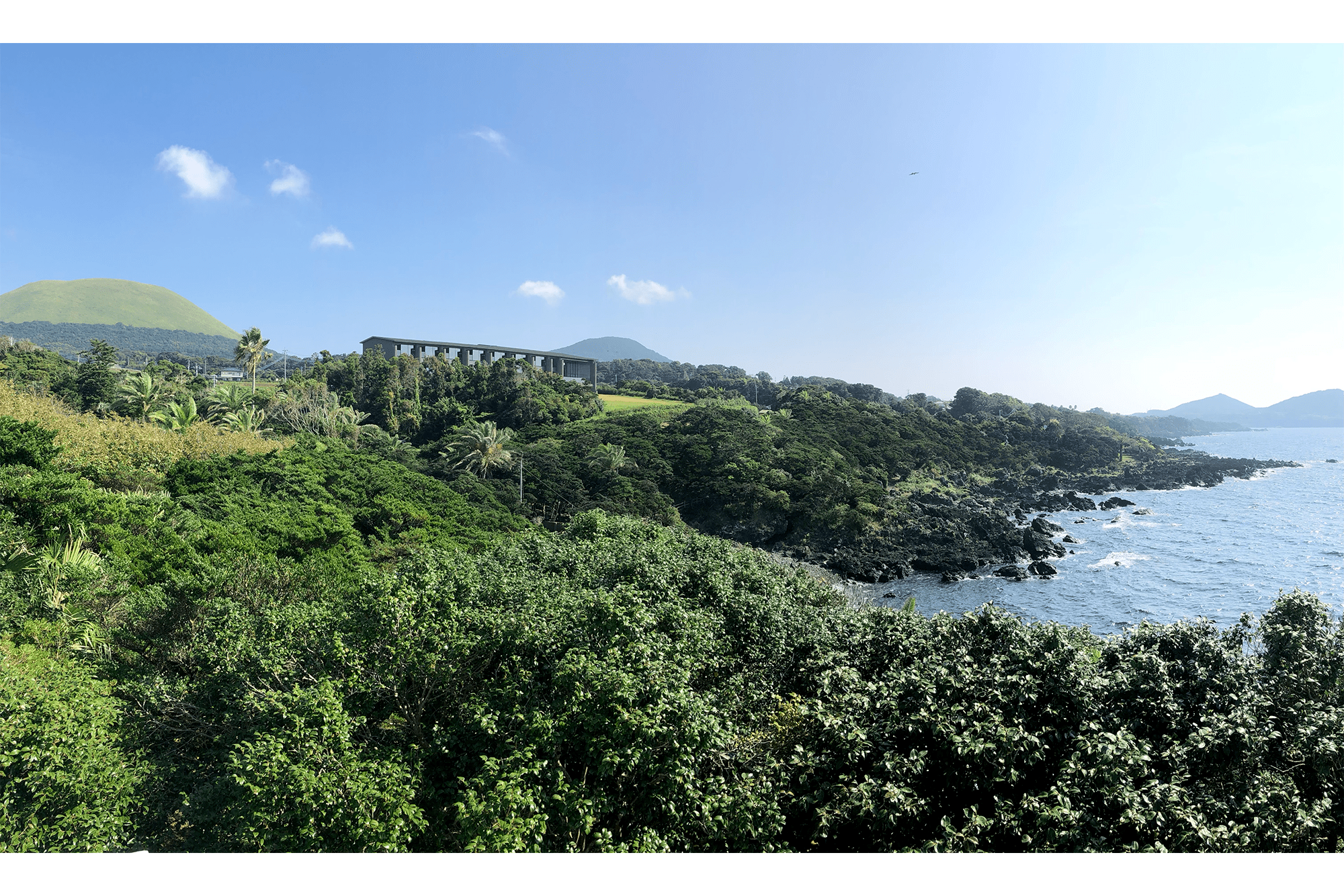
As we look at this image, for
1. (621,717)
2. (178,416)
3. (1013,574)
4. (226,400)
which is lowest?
(1013,574)

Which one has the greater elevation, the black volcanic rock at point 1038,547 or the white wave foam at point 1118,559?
the black volcanic rock at point 1038,547

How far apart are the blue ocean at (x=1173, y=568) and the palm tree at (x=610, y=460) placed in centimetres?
2211

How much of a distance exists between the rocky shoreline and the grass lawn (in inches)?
1322

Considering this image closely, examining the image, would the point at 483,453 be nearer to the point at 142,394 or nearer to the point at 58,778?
the point at 142,394

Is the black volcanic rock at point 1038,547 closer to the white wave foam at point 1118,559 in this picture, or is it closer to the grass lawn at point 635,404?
the white wave foam at point 1118,559

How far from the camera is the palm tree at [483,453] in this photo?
4603 centimetres

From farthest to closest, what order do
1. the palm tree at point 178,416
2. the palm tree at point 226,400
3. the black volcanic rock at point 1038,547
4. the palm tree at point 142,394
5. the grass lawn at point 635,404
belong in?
the grass lawn at point 635,404
the black volcanic rock at point 1038,547
the palm tree at point 226,400
the palm tree at point 142,394
the palm tree at point 178,416

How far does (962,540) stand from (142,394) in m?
57.2

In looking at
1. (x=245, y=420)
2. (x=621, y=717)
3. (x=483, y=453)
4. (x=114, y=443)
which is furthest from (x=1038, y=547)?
(x=245, y=420)

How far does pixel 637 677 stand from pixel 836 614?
6371 millimetres

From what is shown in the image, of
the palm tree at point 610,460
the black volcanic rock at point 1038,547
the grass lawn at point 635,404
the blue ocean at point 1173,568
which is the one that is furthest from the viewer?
the grass lawn at point 635,404

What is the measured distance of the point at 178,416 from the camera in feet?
116

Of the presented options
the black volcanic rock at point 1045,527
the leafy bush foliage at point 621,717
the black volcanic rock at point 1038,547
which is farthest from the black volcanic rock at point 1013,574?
the leafy bush foliage at point 621,717

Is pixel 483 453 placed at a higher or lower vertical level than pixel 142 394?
lower
